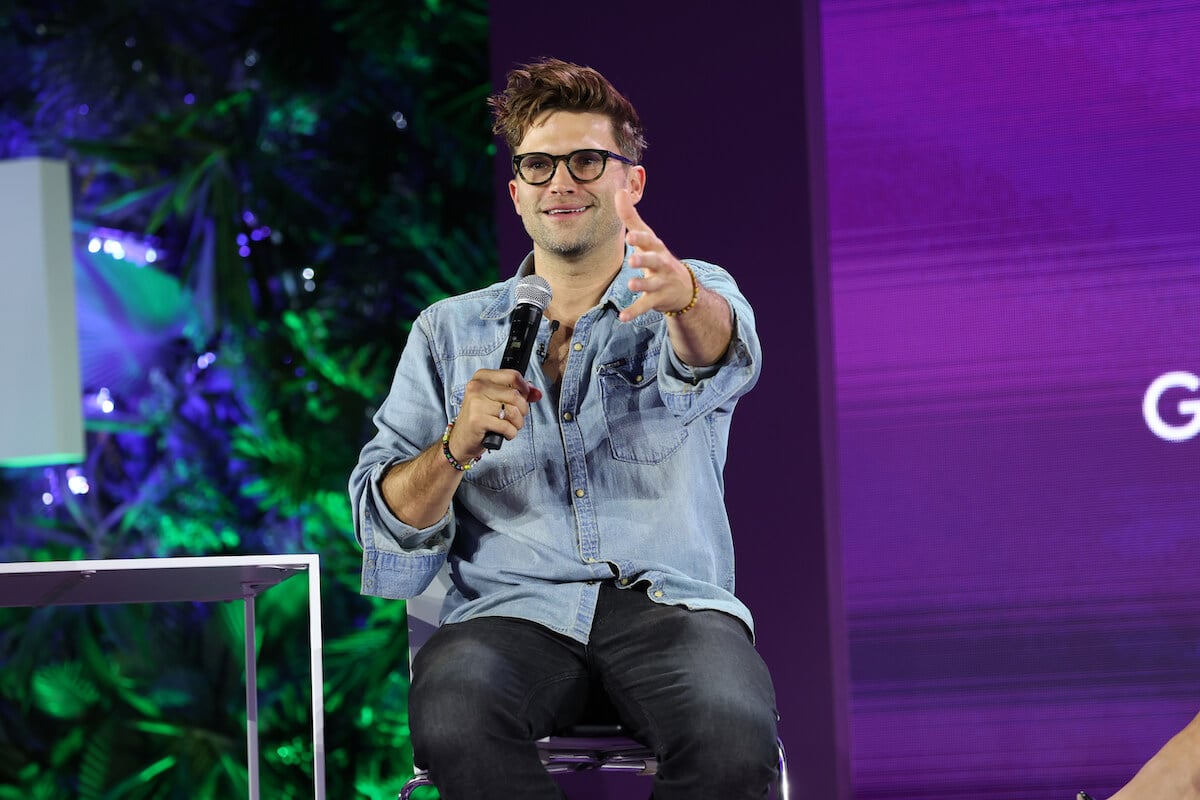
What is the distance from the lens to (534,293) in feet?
5.58

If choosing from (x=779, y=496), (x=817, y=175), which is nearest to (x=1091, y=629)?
(x=779, y=496)

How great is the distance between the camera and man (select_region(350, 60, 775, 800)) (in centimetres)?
161

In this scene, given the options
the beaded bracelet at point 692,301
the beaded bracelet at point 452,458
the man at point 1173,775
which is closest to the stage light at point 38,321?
the beaded bracelet at point 452,458

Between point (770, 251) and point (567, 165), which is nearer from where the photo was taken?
point (567, 165)

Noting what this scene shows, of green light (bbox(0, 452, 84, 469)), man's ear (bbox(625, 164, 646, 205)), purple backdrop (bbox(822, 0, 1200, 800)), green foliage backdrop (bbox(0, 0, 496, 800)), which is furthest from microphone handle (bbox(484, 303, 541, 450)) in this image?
green light (bbox(0, 452, 84, 469))

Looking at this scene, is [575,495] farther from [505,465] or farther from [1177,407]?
[1177,407]

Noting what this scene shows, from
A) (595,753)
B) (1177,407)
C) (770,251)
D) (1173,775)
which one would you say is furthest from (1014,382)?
(595,753)

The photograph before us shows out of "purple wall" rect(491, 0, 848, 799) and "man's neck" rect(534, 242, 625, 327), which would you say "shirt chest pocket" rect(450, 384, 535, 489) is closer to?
"man's neck" rect(534, 242, 625, 327)

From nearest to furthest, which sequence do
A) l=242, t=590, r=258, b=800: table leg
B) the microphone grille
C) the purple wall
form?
the microphone grille, l=242, t=590, r=258, b=800: table leg, the purple wall

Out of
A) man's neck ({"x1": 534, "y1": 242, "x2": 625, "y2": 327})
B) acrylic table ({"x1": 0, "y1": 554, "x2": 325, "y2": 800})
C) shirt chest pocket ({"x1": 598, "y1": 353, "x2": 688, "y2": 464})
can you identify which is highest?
man's neck ({"x1": 534, "y1": 242, "x2": 625, "y2": 327})

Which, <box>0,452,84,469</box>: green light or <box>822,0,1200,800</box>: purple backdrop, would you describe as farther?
<box>0,452,84,469</box>: green light

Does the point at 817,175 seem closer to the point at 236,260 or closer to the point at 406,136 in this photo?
the point at 406,136

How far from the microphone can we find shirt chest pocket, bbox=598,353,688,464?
297 mm

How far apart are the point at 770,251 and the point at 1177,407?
99cm
